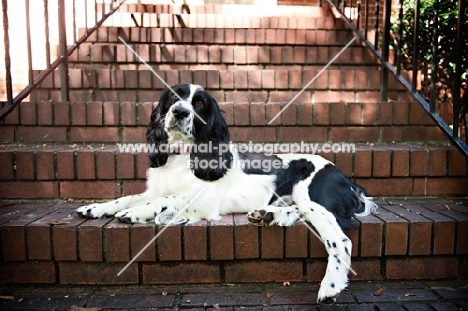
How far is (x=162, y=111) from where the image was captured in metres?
2.39

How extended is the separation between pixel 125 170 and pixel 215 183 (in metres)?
0.71

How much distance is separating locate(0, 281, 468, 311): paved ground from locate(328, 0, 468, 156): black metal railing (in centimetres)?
90

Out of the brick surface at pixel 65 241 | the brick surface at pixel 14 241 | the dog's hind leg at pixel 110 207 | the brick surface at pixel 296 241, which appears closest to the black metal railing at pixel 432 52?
the brick surface at pixel 296 241

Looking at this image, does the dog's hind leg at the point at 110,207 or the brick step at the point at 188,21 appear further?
the brick step at the point at 188,21

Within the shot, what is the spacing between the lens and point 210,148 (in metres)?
2.32

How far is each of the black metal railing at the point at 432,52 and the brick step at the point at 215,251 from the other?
0.64 m

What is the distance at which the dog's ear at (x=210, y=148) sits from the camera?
2.30 meters

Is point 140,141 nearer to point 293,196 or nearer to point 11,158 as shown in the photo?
point 11,158

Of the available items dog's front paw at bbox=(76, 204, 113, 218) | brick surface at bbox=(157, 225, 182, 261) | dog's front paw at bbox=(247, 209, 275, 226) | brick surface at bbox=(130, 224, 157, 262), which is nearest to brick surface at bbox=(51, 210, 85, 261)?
dog's front paw at bbox=(76, 204, 113, 218)

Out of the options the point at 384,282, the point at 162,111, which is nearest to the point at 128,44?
the point at 162,111

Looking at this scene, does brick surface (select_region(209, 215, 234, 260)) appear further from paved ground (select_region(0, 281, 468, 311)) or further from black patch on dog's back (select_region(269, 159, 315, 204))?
black patch on dog's back (select_region(269, 159, 315, 204))

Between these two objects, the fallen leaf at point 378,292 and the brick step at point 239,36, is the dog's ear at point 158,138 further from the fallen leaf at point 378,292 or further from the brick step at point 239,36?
the brick step at point 239,36

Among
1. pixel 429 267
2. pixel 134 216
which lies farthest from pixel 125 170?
pixel 429 267

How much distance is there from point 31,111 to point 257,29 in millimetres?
2540
